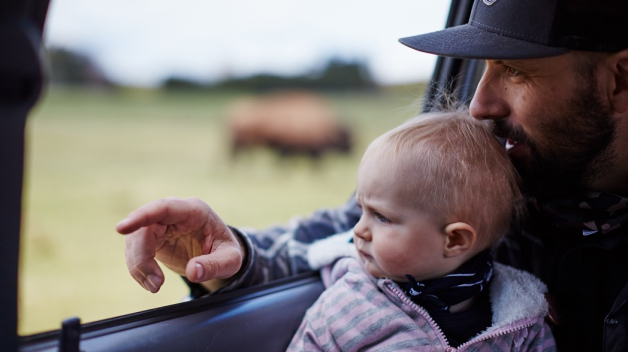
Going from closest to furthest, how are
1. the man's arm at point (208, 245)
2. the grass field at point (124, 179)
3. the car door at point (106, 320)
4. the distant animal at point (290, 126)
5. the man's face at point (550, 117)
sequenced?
the car door at point (106, 320) → the man's arm at point (208, 245) → the man's face at point (550, 117) → the grass field at point (124, 179) → the distant animal at point (290, 126)

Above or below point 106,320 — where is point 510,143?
above

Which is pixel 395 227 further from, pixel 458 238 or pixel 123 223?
pixel 123 223

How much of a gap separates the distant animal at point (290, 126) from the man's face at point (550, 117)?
695cm

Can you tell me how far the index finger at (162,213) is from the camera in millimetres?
858

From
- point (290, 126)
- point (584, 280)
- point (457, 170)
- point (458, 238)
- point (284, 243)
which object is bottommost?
point (290, 126)

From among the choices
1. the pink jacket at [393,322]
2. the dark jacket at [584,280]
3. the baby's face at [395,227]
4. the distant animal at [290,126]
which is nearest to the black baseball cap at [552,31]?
the baby's face at [395,227]

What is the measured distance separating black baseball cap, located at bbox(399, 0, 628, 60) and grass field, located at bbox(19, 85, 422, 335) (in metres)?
2.00

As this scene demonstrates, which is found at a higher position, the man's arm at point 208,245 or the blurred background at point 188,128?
the man's arm at point 208,245

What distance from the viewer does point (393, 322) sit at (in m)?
1.05

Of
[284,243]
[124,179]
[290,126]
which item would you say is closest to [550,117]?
[284,243]

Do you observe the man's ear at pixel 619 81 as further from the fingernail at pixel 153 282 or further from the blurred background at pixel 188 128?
the blurred background at pixel 188 128

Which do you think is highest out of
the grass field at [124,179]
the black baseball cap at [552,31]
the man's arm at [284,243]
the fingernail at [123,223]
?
the black baseball cap at [552,31]

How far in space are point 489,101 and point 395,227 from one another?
1.31ft

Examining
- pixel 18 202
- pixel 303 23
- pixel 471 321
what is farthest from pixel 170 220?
pixel 303 23
